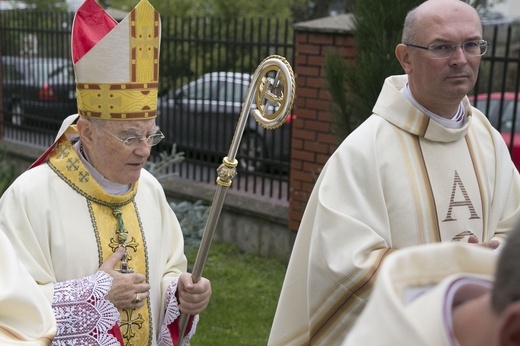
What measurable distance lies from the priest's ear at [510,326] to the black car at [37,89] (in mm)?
9591

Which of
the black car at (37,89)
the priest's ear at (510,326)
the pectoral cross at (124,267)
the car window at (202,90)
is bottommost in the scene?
the black car at (37,89)

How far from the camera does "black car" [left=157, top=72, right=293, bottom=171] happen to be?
9016mm

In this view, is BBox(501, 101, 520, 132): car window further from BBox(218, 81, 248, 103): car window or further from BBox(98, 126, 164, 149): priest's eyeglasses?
BBox(98, 126, 164, 149): priest's eyeglasses

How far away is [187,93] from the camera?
30.8 feet

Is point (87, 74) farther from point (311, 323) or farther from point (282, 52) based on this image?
point (282, 52)

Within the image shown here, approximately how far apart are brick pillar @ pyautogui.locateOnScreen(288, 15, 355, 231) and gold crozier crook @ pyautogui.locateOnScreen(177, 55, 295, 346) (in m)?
3.94

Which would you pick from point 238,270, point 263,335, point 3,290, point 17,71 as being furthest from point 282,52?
point 3,290

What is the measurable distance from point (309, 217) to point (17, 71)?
356 inches

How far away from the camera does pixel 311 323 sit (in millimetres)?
3633

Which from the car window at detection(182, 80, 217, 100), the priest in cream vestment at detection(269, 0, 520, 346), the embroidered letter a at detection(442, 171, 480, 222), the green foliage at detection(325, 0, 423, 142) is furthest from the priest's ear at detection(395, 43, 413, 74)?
the car window at detection(182, 80, 217, 100)

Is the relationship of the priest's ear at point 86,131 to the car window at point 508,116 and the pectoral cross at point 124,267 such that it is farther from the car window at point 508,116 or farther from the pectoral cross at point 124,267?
the car window at point 508,116

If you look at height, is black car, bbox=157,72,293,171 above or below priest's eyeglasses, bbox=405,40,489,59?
below

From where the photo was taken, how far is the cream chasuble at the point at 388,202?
11.2 ft

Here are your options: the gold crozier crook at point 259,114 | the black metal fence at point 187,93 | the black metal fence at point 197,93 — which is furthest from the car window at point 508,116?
the gold crozier crook at point 259,114
